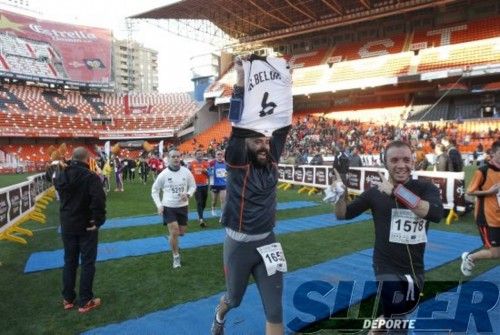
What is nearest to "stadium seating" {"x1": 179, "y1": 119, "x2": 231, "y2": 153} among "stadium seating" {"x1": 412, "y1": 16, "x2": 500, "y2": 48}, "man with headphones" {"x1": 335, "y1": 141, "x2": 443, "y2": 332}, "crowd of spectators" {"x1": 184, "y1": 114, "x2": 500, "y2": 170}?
"crowd of spectators" {"x1": 184, "y1": 114, "x2": 500, "y2": 170}

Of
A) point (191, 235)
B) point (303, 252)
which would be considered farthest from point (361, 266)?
point (191, 235)

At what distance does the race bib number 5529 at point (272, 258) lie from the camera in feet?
10.8

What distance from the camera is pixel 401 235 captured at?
303 centimetres

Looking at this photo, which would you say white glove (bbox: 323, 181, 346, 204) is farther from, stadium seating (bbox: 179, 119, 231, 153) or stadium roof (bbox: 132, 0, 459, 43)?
stadium seating (bbox: 179, 119, 231, 153)

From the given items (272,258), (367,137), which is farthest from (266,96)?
(367,137)

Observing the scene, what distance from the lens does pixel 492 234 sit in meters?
5.62

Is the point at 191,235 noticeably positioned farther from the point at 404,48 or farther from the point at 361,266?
the point at 404,48

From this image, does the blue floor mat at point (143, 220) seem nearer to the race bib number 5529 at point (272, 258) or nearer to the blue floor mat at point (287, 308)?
the blue floor mat at point (287, 308)

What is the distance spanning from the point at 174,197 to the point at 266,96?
4157mm

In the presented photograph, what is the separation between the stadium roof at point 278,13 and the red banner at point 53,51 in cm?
1845

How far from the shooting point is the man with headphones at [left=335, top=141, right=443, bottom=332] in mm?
2955

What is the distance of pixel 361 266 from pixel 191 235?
4.28m

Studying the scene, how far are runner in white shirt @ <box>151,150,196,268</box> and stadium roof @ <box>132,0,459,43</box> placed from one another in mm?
28608

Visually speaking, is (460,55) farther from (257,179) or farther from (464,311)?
(257,179)
